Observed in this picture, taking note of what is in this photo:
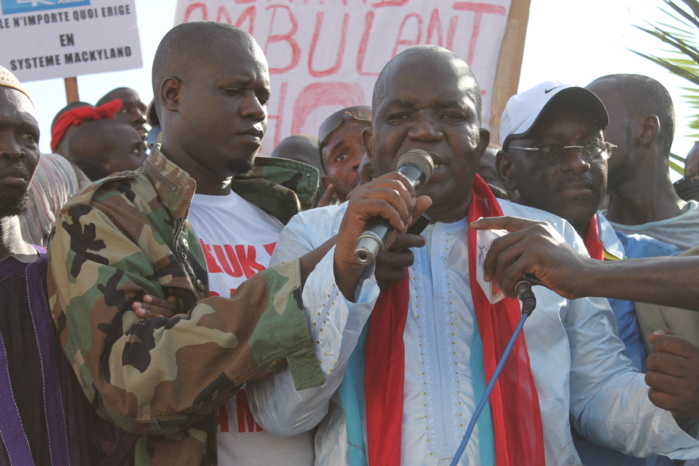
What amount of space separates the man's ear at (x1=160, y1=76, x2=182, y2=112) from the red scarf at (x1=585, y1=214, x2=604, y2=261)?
1.49 m

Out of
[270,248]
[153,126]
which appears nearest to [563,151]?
[270,248]

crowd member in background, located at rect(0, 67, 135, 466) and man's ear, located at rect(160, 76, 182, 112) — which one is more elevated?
man's ear, located at rect(160, 76, 182, 112)

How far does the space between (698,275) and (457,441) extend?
0.77 metres

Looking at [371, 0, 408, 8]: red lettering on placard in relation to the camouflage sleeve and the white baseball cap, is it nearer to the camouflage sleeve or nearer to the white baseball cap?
the white baseball cap

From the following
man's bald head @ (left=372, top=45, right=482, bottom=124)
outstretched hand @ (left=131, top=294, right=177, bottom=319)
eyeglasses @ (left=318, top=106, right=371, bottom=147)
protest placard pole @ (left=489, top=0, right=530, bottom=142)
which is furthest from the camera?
protest placard pole @ (left=489, top=0, right=530, bottom=142)

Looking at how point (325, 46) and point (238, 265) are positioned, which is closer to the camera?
point (238, 265)

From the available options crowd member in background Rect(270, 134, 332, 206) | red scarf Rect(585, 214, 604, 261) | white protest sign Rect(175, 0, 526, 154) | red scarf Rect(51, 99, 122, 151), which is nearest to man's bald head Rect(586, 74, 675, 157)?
red scarf Rect(585, 214, 604, 261)

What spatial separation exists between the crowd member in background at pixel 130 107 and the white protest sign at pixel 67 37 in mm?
214

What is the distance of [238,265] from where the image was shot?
2.90 m

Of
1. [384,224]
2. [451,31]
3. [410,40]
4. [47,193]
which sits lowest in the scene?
[47,193]

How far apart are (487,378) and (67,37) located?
4.80 m

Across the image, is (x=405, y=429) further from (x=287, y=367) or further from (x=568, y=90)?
(x=568, y=90)

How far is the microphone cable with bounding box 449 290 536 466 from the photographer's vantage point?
7.23ft

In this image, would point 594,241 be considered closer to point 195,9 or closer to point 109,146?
point 109,146
